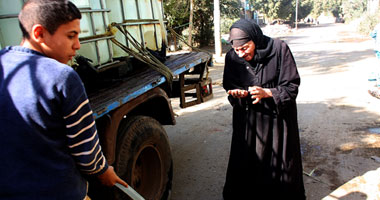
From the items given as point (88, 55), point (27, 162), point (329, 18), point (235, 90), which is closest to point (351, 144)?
point (235, 90)

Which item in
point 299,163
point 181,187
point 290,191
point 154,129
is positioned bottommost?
point 181,187

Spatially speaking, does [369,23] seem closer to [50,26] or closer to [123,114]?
[123,114]

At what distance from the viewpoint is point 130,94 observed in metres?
2.32

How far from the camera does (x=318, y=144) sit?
4.30 meters

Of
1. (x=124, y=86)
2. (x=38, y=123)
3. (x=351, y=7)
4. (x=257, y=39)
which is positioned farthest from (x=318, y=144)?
(x=351, y=7)

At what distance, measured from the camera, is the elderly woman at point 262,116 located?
248 cm

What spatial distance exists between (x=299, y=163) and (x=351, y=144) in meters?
1.91

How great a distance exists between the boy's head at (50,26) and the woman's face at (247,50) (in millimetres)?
1503

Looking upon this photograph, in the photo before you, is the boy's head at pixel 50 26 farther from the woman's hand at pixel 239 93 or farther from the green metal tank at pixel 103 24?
the woman's hand at pixel 239 93

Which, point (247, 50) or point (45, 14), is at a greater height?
point (45, 14)

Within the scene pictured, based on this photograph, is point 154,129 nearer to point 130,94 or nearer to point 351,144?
point 130,94

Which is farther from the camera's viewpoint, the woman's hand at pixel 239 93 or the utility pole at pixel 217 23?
the utility pole at pixel 217 23

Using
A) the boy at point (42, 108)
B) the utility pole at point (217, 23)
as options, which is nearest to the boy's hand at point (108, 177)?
the boy at point (42, 108)

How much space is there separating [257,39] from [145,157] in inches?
59.5
